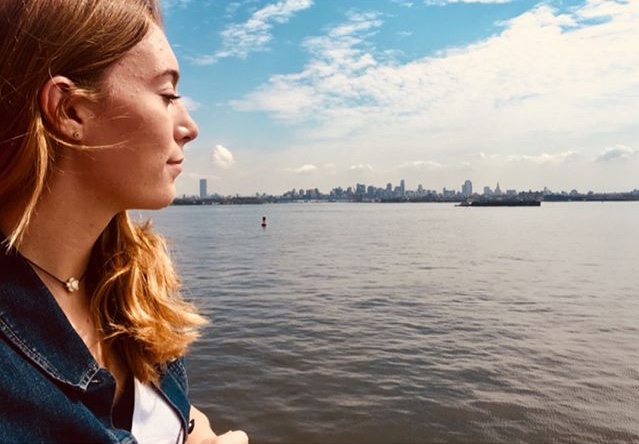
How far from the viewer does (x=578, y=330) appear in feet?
45.8

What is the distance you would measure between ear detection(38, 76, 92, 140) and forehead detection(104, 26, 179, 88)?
0.36 ft

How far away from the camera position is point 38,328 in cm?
123

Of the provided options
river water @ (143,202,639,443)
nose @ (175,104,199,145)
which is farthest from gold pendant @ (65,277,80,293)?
river water @ (143,202,639,443)

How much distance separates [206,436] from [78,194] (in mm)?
1030

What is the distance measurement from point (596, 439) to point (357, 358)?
4877 millimetres

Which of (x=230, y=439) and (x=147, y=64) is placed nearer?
(x=147, y=64)

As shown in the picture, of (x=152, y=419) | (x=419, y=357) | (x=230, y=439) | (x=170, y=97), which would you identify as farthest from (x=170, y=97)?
(x=419, y=357)

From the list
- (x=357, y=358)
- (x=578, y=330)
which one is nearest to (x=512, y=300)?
(x=578, y=330)

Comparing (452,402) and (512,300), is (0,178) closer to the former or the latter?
(452,402)

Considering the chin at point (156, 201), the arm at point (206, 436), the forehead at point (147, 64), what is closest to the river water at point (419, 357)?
the arm at point (206, 436)

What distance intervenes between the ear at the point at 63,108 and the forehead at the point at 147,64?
0.11m

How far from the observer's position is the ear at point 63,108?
51.0 inches

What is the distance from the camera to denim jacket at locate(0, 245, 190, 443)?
43.4 inches

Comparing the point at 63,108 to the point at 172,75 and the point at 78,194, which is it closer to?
the point at 78,194
